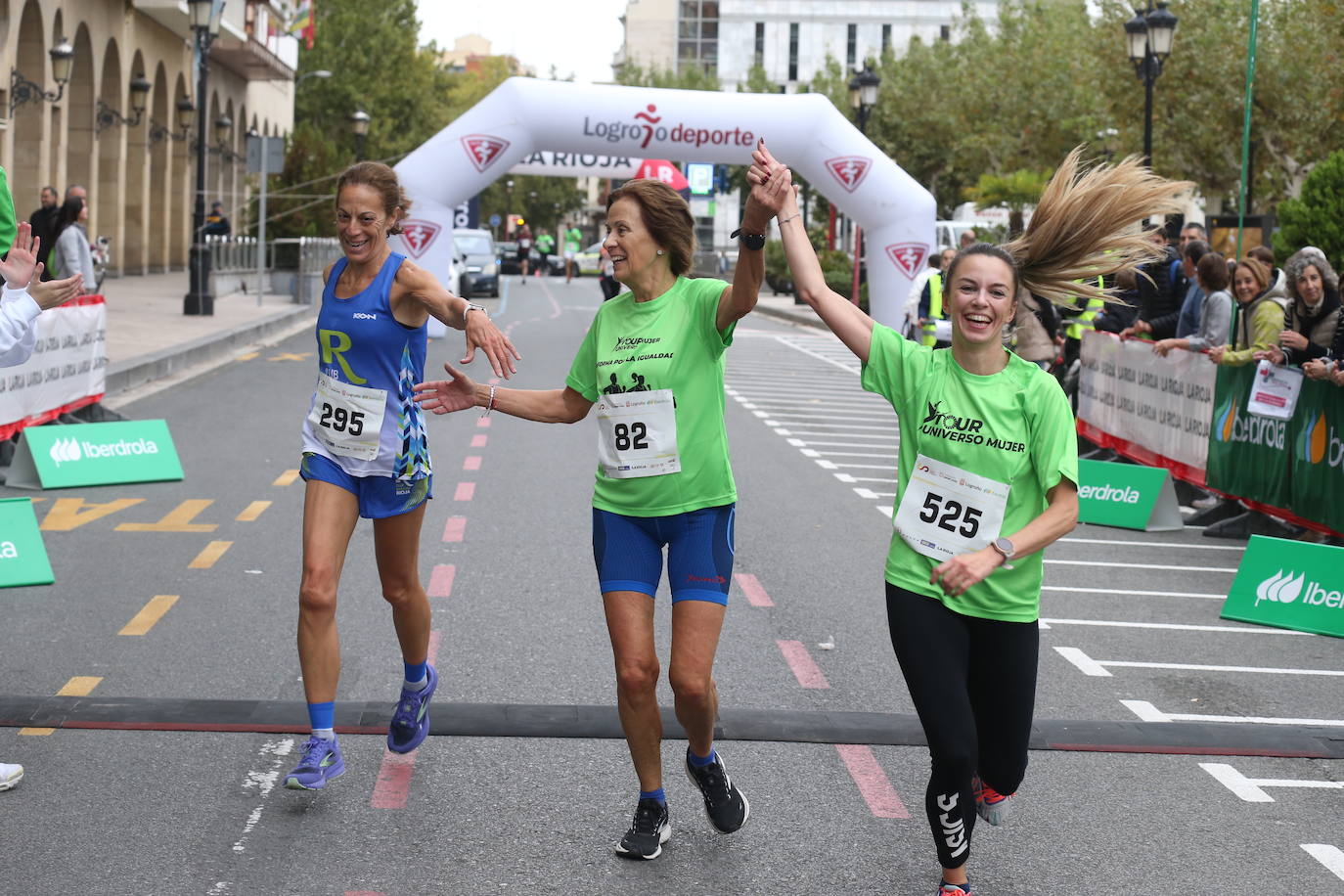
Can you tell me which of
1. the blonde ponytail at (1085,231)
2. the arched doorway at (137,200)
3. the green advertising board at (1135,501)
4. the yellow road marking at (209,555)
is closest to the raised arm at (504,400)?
the blonde ponytail at (1085,231)

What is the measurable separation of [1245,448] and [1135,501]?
0.80 meters

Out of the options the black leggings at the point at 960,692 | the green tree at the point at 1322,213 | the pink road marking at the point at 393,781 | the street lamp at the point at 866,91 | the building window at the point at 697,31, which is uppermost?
the building window at the point at 697,31

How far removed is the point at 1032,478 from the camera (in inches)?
173

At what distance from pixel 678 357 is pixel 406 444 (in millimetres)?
1112

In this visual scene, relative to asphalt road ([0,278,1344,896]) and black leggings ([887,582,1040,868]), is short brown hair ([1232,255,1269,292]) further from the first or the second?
black leggings ([887,582,1040,868])

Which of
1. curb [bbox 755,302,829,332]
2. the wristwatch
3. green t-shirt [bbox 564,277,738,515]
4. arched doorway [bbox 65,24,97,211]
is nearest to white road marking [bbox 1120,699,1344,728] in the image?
green t-shirt [bbox 564,277,738,515]

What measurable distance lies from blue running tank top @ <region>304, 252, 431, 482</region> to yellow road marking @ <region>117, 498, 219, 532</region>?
5082mm

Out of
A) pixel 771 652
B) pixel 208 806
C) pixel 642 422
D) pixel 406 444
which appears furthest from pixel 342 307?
pixel 771 652

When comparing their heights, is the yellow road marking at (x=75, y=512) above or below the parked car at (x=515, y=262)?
below

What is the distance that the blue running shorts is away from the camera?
17.6 feet

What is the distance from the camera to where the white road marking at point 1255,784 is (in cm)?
564

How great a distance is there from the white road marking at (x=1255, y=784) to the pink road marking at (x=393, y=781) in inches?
106

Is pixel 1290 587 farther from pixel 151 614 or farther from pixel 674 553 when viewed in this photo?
pixel 151 614

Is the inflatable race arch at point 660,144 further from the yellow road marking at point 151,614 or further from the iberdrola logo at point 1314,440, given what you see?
the yellow road marking at point 151,614
